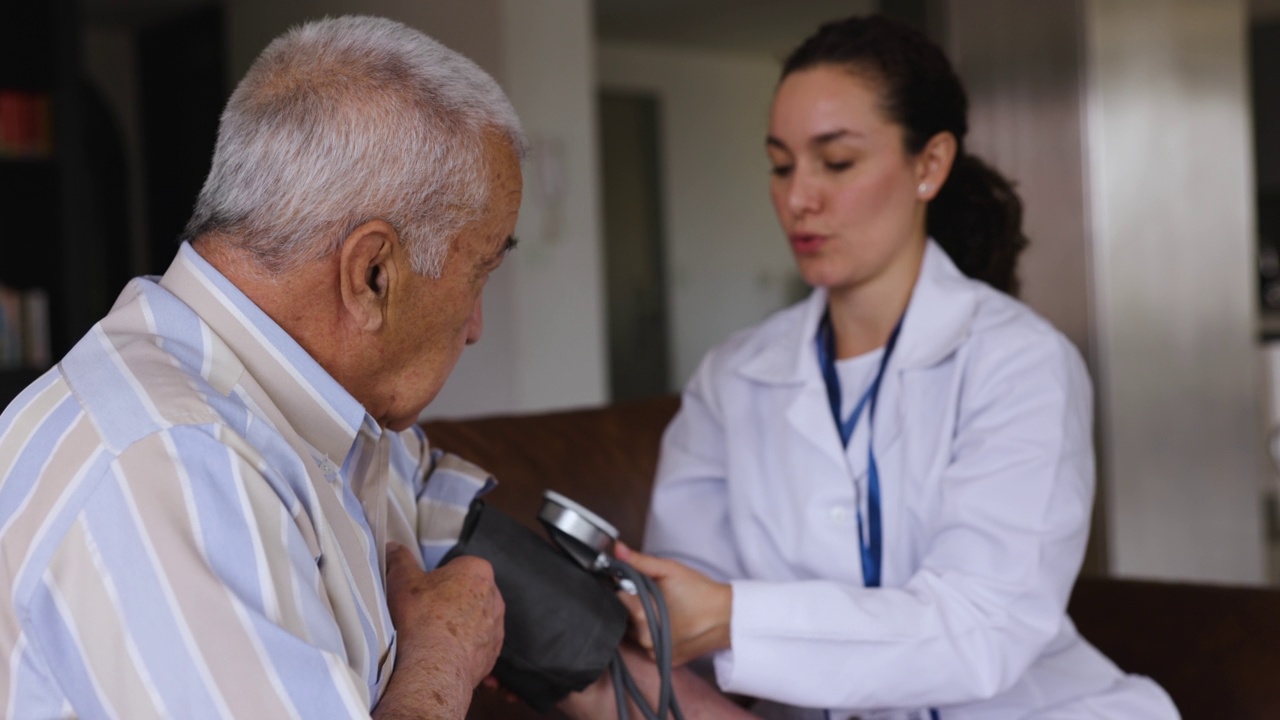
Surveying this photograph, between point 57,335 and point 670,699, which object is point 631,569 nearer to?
point 670,699

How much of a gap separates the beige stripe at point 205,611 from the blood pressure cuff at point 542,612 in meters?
0.40

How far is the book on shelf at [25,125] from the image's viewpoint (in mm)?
3723

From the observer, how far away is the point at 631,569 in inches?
46.4

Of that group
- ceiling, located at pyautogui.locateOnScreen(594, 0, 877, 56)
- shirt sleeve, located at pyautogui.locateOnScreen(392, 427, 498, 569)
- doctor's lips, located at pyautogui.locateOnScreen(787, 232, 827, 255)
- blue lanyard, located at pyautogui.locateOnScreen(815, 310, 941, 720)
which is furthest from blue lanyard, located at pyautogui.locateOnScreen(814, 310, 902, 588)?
ceiling, located at pyautogui.locateOnScreen(594, 0, 877, 56)

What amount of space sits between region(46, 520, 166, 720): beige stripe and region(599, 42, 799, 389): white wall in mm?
6507

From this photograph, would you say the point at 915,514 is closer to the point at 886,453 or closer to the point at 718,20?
the point at 886,453

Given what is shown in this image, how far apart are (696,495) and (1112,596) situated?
60 centimetres

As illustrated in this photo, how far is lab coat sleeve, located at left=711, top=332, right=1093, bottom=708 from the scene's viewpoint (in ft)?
4.16

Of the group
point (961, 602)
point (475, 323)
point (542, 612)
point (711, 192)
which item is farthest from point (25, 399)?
point (711, 192)

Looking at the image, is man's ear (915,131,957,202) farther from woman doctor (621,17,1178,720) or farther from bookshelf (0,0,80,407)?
bookshelf (0,0,80,407)

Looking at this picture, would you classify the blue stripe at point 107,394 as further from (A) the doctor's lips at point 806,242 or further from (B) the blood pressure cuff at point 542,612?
(A) the doctor's lips at point 806,242

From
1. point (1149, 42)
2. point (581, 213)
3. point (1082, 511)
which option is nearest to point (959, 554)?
point (1082, 511)

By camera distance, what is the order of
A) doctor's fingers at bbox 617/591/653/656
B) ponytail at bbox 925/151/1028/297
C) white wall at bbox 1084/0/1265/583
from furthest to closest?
white wall at bbox 1084/0/1265/583 < ponytail at bbox 925/151/1028/297 < doctor's fingers at bbox 617/591/653/656

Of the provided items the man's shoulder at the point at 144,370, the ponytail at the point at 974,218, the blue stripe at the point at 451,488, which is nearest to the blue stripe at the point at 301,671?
the man's shoulder at the point at 144,370
